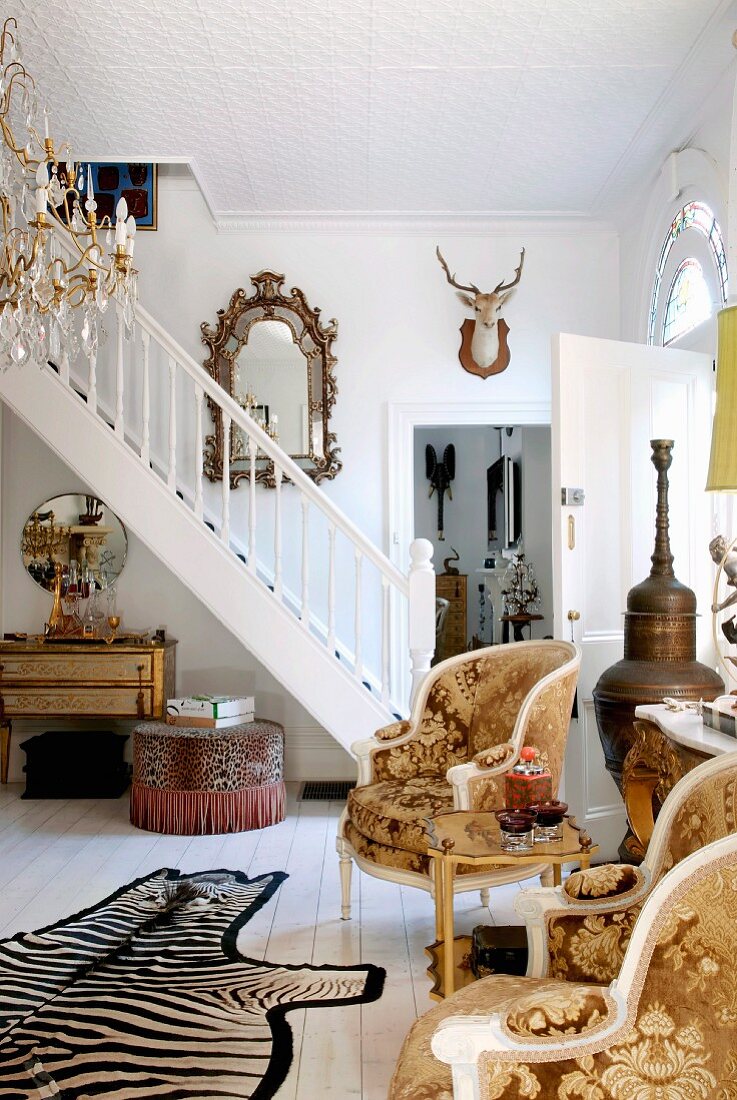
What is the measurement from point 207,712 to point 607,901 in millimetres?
3471

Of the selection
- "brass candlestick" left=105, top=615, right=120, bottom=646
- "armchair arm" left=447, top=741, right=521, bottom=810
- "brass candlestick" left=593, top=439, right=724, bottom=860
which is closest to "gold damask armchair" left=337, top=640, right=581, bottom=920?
"armchair arm" left=447, top=741, right=521, bottom=810

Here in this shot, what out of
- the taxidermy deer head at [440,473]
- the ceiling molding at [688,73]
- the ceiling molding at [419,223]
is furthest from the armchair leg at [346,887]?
the taxidermy deer head at [440,473]

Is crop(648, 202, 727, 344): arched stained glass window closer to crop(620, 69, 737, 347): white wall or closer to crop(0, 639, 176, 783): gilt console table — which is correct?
crop(620, 69, 737, 347): white wall

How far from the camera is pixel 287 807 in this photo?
18.6ft

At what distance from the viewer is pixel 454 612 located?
34.1ft

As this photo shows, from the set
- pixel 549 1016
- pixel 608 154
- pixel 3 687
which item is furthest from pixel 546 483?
pixel 549 1016

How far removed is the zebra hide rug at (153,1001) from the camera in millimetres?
2600

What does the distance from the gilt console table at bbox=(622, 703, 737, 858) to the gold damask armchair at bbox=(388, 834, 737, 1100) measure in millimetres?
1024

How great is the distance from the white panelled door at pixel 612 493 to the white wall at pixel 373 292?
Answer: 1.75 metres

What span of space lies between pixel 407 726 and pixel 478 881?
836 mm

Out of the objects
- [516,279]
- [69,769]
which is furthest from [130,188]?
[69,769]

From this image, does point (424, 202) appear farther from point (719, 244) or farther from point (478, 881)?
point (478, 881)

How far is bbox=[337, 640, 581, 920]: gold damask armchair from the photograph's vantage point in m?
3.49

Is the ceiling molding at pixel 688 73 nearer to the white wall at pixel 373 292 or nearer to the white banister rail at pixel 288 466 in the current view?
the white wall at pixel 373 292
